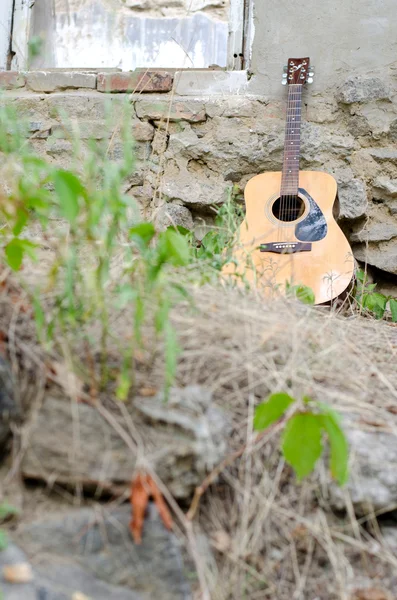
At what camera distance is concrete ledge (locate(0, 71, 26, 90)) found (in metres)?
3.20

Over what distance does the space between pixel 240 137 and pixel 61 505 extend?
7.46 feet

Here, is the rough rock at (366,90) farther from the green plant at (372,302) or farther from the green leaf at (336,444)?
the green leaf at (336,444)

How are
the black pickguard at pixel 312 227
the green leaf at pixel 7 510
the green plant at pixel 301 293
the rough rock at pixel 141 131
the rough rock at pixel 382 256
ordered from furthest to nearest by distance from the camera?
1. the rough rock at pixel 141 131
2. the rough rock at pixel 382 256
3. the black pickguard at pixel 312 227
4. the green plant at pixel 301 293
5. the green leaf at pixel 7 510

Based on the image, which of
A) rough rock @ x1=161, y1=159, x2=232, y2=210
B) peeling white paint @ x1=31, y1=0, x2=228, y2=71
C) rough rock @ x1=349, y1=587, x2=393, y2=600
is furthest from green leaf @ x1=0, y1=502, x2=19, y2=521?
peeling white paint @ x1=31, y1=0, x2=228, y2=71

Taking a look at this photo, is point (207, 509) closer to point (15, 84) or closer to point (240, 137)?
point (240, 137)

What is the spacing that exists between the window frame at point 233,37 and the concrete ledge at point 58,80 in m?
0.07

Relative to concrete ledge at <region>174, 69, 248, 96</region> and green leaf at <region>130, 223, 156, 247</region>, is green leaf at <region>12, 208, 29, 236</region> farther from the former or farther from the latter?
concrete ledge at <region>174, 69, 248, 96</region>

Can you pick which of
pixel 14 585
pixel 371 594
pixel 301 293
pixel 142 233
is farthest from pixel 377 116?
pixel 14 585

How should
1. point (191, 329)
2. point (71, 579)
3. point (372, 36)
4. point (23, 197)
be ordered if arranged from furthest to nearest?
point (372, 36), point (191, 329), point (23, 197), point (71, 579)

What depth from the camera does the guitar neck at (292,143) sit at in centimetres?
285

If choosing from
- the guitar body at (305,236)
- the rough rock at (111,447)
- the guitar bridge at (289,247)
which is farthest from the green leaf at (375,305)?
the rough rock at (111,447)

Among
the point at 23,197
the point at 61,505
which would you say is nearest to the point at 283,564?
the point at 61,505

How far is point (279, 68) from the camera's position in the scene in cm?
306

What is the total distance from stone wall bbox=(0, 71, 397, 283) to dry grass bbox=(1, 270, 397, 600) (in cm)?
165
